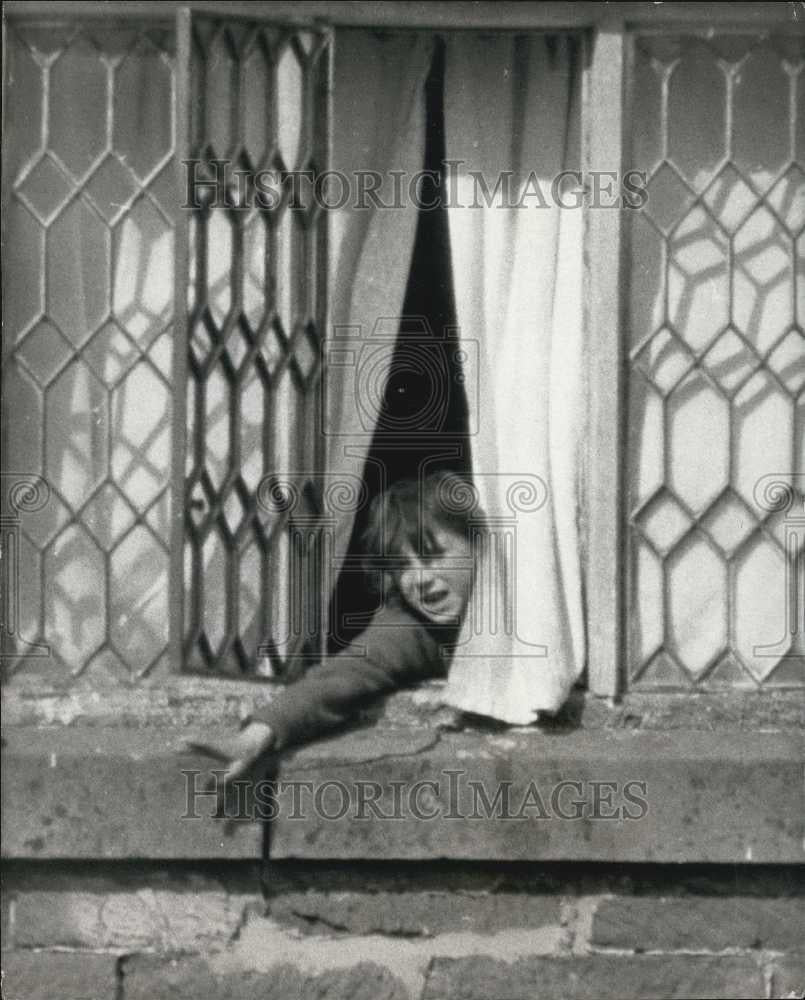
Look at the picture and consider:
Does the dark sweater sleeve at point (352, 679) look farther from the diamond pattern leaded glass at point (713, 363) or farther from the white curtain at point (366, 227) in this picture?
the diamond pattern leaded glass at point (713, 363)

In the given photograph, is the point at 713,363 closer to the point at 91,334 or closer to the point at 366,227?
the point at 366,227

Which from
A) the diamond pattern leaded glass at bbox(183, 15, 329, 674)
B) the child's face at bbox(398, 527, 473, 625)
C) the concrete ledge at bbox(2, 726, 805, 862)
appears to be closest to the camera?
the concrete ledge at bbox(2, 726, 805, 862)

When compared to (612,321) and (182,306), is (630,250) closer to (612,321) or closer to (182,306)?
→ (612,321)

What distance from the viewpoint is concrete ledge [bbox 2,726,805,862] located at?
3.88 metres

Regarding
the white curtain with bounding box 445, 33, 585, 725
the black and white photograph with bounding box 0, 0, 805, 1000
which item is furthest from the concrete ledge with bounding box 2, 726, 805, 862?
the white curtain with bounding box 445, 33, 585, 725

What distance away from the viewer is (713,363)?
4.20m

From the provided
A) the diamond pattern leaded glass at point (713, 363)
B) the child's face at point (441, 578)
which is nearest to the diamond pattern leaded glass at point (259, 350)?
the child's face at point (441, 578)

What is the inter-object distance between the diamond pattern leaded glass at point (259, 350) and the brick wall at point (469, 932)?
0.63 metres

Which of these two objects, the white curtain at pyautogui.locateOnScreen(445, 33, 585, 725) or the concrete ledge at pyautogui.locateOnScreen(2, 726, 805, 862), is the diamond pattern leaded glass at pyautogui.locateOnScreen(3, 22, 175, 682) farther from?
the white curtain at pyautogui.locateOnScreen(445, 33, 585, 725)

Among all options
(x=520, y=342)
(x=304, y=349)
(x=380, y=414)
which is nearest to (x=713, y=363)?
(x=520, y=342)

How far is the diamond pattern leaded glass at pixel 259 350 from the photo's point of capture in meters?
4.11

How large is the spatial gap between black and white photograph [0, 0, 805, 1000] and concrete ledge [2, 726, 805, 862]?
0.11 metres

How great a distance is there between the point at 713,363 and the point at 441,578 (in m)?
0.96

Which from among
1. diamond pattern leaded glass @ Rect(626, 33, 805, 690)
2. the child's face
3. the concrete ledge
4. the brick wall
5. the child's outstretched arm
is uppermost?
diamond pattern leaded glass @ Rect(626, 33, 805, 690)
